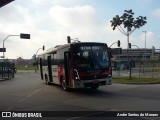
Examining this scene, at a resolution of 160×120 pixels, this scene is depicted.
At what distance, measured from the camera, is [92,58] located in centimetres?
2144

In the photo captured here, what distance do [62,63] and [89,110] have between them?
9925 millimetres

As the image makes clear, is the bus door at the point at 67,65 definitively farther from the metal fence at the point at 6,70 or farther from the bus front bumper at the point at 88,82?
the metal fence at the point at 6,70

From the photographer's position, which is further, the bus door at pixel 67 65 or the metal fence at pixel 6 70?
the metal fence at pixel 6 70

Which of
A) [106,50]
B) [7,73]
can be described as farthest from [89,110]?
[7,73]

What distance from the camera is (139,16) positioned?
125 feet

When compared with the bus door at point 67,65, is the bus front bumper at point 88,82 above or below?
below

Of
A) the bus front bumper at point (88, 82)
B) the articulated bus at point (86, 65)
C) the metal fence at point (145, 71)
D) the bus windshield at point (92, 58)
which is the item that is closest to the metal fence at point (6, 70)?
the metal fence at point (145, 71)

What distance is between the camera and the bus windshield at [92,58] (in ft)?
69.5

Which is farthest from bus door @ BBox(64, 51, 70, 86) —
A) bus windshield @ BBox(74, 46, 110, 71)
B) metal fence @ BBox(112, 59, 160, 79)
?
metal fence @ BBox(112, 59, 160, 79)

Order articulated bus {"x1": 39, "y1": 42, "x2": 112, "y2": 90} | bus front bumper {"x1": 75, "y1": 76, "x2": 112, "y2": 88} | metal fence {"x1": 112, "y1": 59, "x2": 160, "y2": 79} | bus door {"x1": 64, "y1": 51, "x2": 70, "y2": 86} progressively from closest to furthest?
bus front bumper {"x1": 75, "y1": 76, "x2": 112, "y2": 88} → articulated bus {"x1": 39, "y1": 42, "x2": 112, "y2": 90} → bus door {"x1": 64, "y1": 51, "x2": 70, "y2": 86} → metal fence {"x1": 112, "y1": 59, "x2": 160, "y2": 79}

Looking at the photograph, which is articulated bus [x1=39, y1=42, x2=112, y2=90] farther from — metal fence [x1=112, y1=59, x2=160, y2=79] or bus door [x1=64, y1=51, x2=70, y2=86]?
metal fence [x1=112, y1=59, x2=160, y2=79]

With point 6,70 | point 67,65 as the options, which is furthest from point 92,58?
point 6,70

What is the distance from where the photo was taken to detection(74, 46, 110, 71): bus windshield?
2119 centimetres

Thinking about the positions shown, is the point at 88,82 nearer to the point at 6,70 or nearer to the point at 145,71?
the point at 6,70
